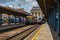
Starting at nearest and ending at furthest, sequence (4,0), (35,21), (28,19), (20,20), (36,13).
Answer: (4,0)
(28,19)
(35,21)
(20,20)
(36,13)

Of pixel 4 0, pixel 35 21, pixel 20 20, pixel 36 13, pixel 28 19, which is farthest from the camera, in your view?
pixel 36 13

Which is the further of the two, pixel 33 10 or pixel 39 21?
pixel 33 10

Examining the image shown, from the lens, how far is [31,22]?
78.9 metres

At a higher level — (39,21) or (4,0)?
(4,0)

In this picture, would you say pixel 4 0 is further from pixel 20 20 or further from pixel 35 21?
pixel 20 20

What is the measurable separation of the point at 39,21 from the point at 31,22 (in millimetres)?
5488

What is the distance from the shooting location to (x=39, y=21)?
83.3 m

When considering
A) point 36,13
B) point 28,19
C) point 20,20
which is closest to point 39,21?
point 28,19

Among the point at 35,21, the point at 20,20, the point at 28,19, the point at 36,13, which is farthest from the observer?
the point at 36,13

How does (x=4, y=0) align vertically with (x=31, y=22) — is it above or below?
above

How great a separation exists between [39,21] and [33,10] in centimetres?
8197

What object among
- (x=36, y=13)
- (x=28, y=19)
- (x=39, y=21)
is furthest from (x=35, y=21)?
(x=36, y=13)

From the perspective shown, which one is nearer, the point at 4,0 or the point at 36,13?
the point at 4,0

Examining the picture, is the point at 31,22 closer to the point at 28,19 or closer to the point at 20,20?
the point at 28,19
